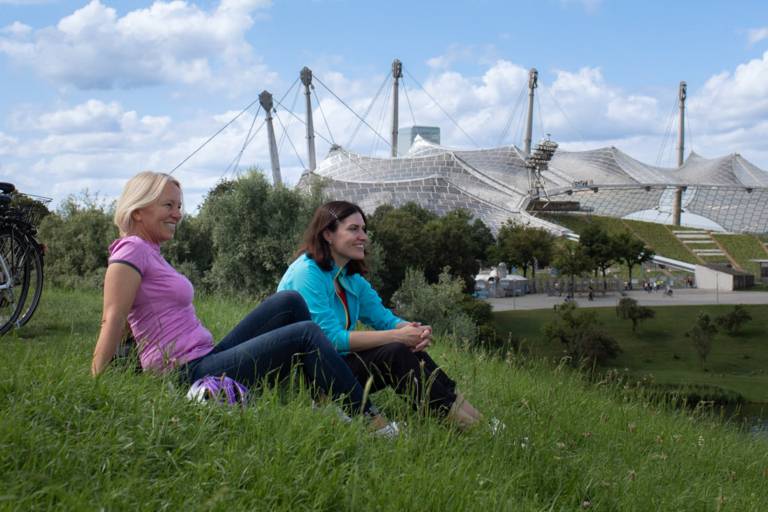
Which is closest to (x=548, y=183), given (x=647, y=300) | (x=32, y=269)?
(x=647, y=300)

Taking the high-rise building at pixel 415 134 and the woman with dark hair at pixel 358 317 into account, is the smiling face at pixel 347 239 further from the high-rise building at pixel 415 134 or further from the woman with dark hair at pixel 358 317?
the high-rise building at pixel 415 134

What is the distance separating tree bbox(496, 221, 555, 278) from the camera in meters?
54.3

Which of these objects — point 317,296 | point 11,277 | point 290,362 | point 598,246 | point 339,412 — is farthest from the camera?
point 598,246

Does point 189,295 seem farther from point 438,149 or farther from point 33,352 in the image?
point 438,149

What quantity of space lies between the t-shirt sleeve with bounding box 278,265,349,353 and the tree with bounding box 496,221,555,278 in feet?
165

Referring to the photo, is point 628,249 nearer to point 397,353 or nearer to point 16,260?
point 16,260

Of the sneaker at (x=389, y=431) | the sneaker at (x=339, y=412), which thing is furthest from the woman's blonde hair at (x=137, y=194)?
the sneaker at (x=389, y=431)

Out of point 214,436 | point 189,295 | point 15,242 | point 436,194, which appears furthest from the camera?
point 436,194

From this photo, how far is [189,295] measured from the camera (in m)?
3.60

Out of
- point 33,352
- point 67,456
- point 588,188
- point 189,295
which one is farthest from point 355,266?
point 588,188

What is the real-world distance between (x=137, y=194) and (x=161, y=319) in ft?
1.87

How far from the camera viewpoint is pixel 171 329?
3549mm

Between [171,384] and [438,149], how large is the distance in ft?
296

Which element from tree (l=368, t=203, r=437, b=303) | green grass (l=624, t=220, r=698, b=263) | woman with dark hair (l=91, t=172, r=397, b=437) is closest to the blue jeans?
woman with dark hair (l=91, t=172, r=397, b=437)
